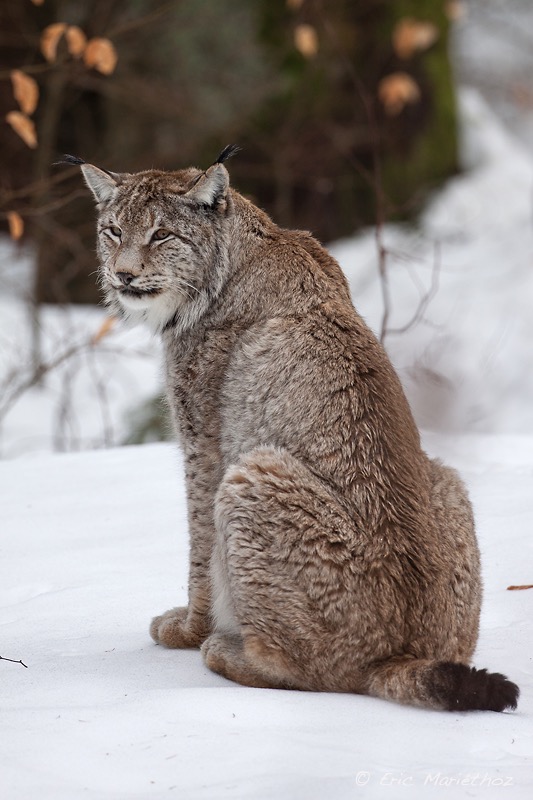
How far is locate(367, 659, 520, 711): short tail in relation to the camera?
10.8 ft

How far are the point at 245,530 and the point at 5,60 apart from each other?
9575 millimetres

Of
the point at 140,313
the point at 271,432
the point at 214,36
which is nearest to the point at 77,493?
the point at 140,313

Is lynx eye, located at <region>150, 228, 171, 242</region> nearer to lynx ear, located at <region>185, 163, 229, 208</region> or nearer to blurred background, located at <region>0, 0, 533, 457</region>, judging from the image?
lynx ear, located at <region>185, 163, 229, 208</region>

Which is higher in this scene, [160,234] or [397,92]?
[397,92]

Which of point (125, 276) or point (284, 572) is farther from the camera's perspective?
point (125, 276)

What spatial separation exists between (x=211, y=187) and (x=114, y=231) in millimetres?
428

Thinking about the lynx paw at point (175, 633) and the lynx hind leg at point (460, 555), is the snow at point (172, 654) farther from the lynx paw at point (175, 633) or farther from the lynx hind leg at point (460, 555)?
the lynx hind leg at point (460, 555)

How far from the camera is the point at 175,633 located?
4113mm

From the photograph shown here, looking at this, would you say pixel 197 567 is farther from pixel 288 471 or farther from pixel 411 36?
pixel 411 36

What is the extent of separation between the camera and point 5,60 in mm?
11812

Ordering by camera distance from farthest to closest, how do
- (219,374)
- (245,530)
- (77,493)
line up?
(77,493) → (219,374) → (245,530)

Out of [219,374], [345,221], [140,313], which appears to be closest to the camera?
[219,374]

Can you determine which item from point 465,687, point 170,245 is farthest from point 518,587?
point 170,245

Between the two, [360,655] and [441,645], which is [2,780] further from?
[441,645]
